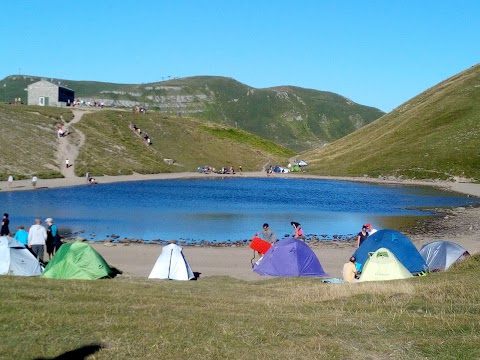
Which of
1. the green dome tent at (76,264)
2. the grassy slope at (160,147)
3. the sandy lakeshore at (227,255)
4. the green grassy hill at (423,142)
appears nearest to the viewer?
the green dome tent at (76,264)

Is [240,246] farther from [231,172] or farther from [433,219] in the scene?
[231,172]

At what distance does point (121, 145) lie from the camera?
11119cm

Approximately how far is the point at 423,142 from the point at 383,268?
10103 centimetres

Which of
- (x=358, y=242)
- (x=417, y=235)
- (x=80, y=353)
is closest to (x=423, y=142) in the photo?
(x=417, y=235)

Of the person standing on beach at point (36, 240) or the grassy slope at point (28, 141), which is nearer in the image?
the person standing on beach at point (36, 240)

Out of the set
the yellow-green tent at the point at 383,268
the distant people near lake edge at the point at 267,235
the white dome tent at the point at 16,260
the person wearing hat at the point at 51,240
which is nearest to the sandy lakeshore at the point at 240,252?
the distant people near lake edge at the point at 267,235

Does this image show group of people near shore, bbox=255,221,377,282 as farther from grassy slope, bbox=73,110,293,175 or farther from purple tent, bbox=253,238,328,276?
grassy slope, bbox=73,110,293,175

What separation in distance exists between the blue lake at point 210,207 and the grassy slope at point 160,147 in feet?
44.9

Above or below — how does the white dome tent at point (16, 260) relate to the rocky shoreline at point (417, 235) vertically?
above

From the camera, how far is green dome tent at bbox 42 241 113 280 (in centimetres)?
2320

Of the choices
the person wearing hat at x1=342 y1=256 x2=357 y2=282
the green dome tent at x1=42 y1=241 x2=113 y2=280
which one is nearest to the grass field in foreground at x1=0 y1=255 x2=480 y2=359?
the green dome tent at x1=42 y1=241 x2=113 y2=280

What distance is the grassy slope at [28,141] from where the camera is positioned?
268 feet

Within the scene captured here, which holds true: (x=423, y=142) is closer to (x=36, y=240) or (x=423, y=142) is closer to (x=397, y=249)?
(x=397, y=249)

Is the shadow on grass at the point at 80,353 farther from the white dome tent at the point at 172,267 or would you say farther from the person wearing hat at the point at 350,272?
the person wearing hat at the point at 350,272
